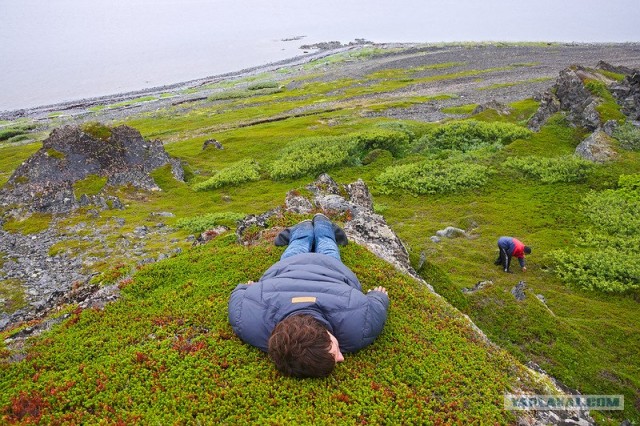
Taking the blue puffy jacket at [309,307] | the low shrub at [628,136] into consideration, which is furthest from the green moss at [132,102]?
the blue puffy jacket at [309,307]

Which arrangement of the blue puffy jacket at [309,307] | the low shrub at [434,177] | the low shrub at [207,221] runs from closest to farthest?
the blue puffy jacket at [309,307] → the low shrub at [207,221] → the low shrub at [434,177]

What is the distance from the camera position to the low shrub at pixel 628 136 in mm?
31703

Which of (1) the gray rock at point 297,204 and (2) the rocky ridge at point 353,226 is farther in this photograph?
(1) the gray rock at point 297,204

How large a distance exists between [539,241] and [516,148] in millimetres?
14140

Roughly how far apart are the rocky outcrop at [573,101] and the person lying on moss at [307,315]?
37119 mm

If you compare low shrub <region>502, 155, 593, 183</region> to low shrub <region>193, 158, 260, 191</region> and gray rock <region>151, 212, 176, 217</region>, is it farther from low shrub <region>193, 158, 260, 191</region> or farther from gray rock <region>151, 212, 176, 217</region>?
gray rock <region>151, 212, 176, 217</region>

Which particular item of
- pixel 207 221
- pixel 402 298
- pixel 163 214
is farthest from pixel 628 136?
pixel 163 214

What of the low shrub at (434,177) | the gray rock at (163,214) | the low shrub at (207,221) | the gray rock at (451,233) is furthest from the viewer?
the gray rock at (163,214)

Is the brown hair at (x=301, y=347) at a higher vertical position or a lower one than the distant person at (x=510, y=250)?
higher

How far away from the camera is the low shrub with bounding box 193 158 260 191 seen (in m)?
39.9

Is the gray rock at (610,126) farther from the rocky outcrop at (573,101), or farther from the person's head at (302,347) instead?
the person's head at (302,347)

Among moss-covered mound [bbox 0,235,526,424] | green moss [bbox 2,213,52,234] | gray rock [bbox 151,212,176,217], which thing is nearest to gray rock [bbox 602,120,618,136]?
moss-covered mound [bbox 0,235,526,424]

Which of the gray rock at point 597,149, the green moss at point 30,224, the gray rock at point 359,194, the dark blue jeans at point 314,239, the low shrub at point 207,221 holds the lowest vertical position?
the low shrub at point 207,221

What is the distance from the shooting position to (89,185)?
38.0 meters
